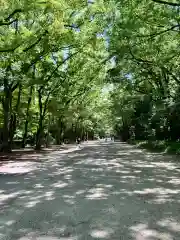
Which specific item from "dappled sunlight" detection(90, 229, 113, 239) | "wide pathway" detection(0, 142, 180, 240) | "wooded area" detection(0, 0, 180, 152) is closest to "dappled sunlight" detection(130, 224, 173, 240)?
"wide pathway" detection(0, 142, 180, 240)

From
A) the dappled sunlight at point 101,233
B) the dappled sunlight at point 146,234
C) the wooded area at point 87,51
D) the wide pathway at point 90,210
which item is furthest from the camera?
the wooded area at point 87,51

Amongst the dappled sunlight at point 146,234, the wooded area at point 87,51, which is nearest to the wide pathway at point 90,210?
the dappled sunlight at point 146,234

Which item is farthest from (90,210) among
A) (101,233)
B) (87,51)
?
(87,51)

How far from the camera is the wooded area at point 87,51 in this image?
57.1 ft

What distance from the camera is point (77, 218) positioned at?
22.0 ft

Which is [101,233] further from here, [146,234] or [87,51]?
[87,51]

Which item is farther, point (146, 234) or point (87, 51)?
point (87, 51)

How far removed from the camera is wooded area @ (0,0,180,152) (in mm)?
17391

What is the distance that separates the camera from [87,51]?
29.0 meters

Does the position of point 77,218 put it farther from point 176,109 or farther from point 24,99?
point 24,99

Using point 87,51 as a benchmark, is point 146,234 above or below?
below

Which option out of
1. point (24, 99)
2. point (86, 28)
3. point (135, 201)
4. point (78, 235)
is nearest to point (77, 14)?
point (86, 28)

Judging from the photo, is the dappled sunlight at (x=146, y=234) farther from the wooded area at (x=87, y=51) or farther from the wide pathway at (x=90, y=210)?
the wooded area at (x=87, y=51)

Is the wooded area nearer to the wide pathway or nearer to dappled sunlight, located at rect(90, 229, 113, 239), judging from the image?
the wide pathway
